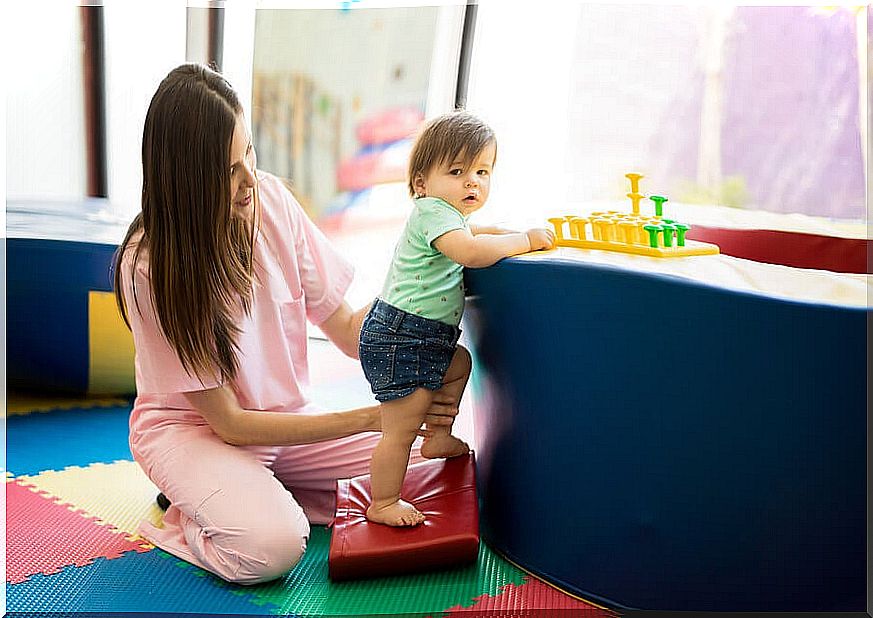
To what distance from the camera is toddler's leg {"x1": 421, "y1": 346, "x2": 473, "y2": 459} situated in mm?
1898

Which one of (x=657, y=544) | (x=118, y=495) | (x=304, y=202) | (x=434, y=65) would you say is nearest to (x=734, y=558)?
(x=657, y=544)

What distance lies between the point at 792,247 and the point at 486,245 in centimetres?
89

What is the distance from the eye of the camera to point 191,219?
5.86 feet

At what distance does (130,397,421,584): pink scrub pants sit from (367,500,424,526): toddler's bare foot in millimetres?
137

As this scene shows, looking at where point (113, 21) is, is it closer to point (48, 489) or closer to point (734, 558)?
point (48, 489)

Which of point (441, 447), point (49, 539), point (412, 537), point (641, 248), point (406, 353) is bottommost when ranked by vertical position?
point (49, 539)

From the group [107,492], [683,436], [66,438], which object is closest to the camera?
[683,436]

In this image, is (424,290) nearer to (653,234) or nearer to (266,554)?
(653,234)

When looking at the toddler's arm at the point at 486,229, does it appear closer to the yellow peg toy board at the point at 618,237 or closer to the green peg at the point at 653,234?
the yellow peg toy board at the point at 618,237

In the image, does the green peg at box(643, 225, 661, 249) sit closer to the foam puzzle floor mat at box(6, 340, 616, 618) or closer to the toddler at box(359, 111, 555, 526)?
the toddler at box(359, 111, 555, 526)

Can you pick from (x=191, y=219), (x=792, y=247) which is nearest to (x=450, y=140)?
(x=191, y=219)

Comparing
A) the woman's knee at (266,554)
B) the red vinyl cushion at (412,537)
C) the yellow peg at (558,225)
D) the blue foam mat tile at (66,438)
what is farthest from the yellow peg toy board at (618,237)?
the blue foam mat tile at (66,438)

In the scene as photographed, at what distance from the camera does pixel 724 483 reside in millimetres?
1489

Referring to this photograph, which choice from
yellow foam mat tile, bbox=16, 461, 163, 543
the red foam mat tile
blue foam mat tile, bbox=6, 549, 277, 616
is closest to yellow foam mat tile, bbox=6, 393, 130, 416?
yellow foam mat tile, bbox=16, 461, 163, 543
